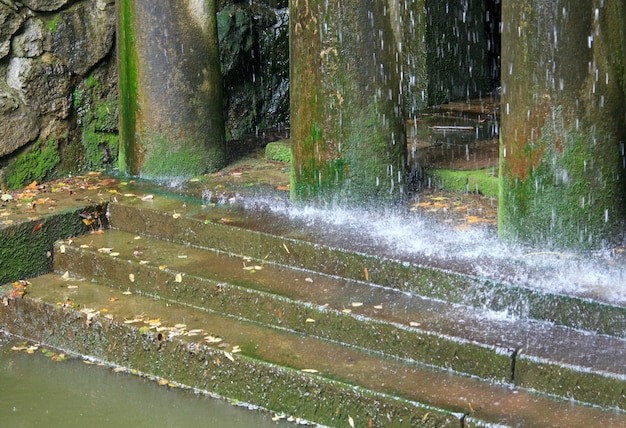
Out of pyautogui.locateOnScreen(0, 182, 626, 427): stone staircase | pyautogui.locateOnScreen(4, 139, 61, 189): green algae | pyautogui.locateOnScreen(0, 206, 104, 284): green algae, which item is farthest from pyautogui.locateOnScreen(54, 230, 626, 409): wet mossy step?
pyautogui.locateOnScreen(4, 139, 61, 189): green algae

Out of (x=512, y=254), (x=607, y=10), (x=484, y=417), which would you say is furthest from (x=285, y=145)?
(x=484, y=417)

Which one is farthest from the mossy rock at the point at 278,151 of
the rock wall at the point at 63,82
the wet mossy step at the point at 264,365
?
the wet mossy step at the point at 264,365

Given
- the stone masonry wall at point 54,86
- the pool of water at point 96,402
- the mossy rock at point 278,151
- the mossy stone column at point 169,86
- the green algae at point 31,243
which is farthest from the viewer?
the mossy rock at point 278,151

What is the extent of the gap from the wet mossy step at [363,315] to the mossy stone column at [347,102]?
2.68ft

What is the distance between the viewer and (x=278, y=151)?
8453 millimetres

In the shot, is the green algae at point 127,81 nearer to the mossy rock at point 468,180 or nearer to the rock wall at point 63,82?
the rock wall at point 63,82

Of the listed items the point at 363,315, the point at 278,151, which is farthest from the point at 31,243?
the point at 363,315

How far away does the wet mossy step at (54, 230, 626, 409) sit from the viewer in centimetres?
508

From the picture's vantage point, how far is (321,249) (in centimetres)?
635

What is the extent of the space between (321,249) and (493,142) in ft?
7.65

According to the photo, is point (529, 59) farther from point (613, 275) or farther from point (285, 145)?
point (285, 145)

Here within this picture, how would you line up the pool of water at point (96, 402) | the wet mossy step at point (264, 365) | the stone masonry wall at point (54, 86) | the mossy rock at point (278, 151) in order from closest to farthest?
the wet mossy step at point (264, 365), the pool of water at point (96, 402), the stone masonry wall at point (54, 86), the mossy rock at point (278, 151)

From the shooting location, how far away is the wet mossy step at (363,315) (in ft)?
16.7

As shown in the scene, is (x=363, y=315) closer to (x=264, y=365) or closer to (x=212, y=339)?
(x=264, y=365)
